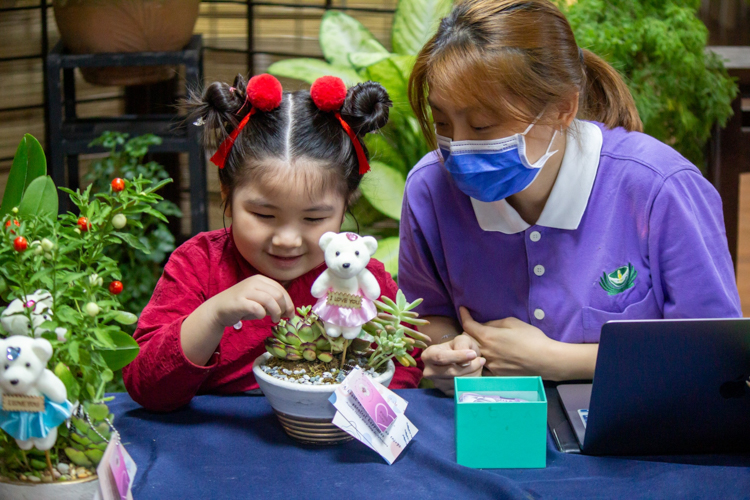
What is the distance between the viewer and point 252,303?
3.29 ft

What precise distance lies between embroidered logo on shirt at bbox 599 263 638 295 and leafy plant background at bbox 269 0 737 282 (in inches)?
47.9

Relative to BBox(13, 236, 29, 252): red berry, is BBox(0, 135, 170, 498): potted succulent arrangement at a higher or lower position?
lower

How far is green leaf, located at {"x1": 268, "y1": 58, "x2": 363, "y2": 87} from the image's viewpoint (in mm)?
2605

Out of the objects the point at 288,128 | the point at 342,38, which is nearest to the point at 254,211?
the point at 288,128

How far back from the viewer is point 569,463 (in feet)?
3.18

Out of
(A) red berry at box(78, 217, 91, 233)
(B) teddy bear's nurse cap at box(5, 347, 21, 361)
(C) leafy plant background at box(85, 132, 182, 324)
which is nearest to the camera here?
(B) teddy bear's nurse cap at box(5, 347, 21, 361)

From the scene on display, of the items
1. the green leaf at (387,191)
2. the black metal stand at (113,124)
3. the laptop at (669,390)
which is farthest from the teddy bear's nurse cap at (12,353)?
the green leaf at (387,191)

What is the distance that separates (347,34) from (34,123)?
4.16ft

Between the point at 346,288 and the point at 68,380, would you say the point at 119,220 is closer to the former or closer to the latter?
the point at 68,380

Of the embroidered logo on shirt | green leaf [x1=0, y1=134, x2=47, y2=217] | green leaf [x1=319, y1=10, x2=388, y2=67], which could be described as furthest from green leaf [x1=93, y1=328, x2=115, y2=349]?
green leaf [x1=319, y1=10, x2=388, y2=67]

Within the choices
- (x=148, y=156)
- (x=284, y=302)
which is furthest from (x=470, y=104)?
(x=148, y=156)

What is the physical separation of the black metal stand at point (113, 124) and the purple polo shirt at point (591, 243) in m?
1.15

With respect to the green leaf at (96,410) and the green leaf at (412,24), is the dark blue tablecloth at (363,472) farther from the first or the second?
the green leaf at (412,24)

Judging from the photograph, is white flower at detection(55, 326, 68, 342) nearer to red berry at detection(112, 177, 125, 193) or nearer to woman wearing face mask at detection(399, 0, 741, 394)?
red berry at detection(112, 177, 125, 193)
